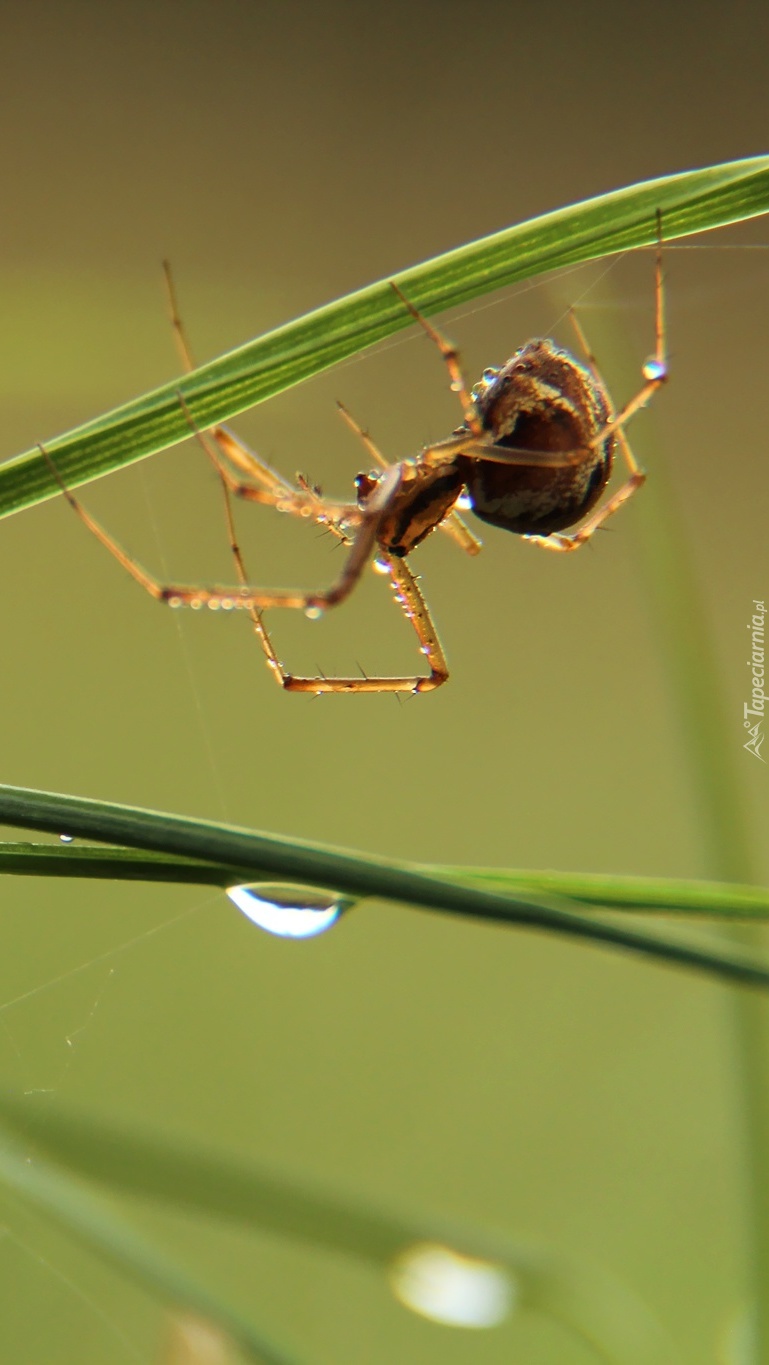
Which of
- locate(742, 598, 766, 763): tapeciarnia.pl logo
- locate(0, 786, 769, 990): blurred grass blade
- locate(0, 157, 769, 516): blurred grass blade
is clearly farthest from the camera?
locate(742, 598, 766, 763): tapeciarnia.pl logo

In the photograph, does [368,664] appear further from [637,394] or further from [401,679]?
[637,394]

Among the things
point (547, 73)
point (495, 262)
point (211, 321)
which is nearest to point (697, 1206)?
point (495, 262)

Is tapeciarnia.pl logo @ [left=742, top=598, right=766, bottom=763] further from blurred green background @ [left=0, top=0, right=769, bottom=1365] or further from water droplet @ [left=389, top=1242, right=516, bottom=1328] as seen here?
water droplet @ [left=389, top=1242, right=516, bottom=1328]

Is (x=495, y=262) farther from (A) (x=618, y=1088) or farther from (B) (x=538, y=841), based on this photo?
(B) (x=538, y=841)

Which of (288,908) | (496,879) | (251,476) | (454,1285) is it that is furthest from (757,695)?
(496,879)

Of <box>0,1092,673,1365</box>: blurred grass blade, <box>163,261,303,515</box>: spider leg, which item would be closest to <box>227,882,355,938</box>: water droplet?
<box>0,1092,673,1365</box>: blurred grass blade

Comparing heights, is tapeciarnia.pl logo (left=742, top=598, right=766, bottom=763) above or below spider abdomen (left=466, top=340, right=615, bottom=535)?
above

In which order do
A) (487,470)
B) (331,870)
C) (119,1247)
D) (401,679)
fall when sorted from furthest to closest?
(401,679)
(487,470)
(119,1247)
(331,870)
